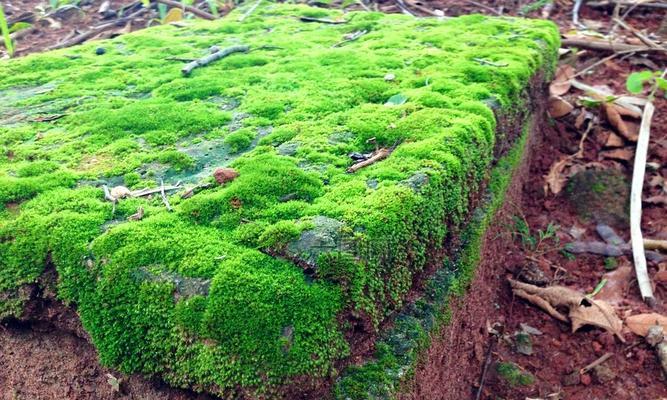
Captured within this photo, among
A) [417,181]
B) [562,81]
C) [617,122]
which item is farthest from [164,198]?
[562,81]

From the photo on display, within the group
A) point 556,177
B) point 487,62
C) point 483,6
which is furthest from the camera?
point 483,6

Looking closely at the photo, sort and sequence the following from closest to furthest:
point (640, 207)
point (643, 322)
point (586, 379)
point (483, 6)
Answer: point (586, 379) → point (643, 322) → point (640, 207) → point (483, 6)

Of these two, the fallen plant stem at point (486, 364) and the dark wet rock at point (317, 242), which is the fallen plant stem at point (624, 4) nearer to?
the fallen plant stem at point (486, 364)

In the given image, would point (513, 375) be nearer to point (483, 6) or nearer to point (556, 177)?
point (556, 177)

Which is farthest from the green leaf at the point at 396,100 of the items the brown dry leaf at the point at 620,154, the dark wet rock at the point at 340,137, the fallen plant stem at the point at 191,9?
the fallen plant stem at the point at 191,9

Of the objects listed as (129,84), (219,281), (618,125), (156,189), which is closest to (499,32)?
(618,125)

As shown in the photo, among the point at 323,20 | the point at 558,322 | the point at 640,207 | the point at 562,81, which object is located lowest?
the point at 558,322

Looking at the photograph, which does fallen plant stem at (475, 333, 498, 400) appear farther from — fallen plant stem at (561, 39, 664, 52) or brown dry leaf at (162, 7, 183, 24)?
brown dry leaf at (162, 7, 183, 24)

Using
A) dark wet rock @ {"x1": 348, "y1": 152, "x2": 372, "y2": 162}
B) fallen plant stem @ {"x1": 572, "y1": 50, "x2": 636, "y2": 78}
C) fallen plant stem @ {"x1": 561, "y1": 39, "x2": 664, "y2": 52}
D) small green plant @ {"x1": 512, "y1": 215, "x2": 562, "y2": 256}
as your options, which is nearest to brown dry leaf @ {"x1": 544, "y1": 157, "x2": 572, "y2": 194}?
small green plant @ {"x1": 512, "y1": 215, "x2": 562, "y2": 256}
